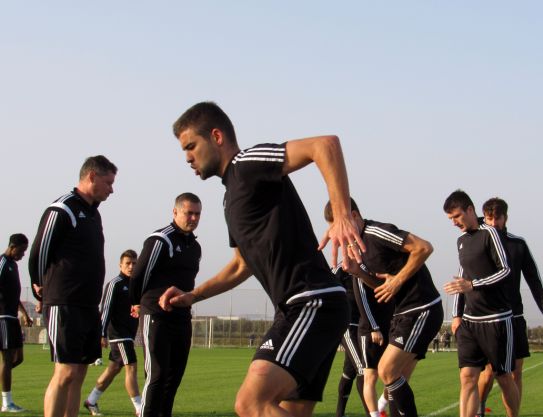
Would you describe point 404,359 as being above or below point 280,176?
below

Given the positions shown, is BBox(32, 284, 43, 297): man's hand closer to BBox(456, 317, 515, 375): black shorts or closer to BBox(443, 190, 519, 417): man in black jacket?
BBox(443, 190, 519, 417): man in black jacket

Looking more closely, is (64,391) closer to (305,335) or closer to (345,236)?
(305,335)

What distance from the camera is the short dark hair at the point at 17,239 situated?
1497 centimetres

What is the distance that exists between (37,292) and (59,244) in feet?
2.65

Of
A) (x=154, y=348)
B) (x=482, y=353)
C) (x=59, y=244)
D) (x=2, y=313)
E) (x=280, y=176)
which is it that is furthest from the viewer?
(x=2, y=313)

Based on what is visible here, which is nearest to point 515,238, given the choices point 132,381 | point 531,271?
point 531,271

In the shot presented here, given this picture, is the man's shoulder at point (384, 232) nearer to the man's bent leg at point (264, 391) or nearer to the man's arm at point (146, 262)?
the man's arm at point (146, 262)

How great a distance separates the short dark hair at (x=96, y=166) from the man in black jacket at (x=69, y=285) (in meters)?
0.22

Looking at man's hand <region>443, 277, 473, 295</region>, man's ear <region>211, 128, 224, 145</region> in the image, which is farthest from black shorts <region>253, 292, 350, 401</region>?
man's hand <region>443, 277, 473, 295</region>

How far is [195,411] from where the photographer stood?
43.7 ft

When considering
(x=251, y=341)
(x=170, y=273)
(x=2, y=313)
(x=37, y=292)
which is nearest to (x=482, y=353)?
(x=170, y=273)

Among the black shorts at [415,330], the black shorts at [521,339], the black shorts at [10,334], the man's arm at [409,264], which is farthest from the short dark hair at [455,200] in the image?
the black shorts at [10,334]

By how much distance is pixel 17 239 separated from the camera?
15.0 meters

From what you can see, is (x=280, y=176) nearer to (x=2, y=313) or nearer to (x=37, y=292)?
(x=37, y=292)
